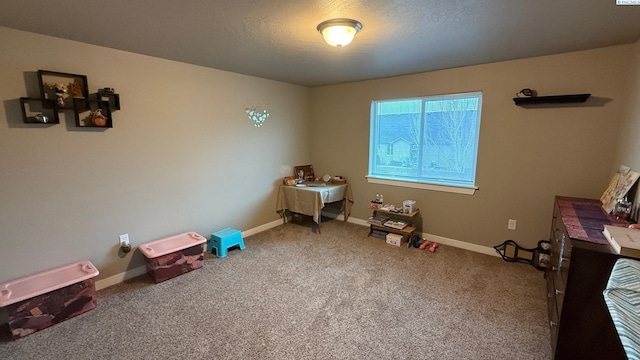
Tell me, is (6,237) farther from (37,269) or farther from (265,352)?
(265,352)

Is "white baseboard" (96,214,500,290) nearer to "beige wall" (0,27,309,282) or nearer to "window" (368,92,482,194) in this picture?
"beige wall" (0,27,309,282)

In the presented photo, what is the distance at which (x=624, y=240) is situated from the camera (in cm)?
139

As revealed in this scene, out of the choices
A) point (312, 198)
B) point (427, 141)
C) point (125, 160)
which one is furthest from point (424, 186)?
point (125, 160)

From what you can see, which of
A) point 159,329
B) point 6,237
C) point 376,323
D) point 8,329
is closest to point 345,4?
point 376,323

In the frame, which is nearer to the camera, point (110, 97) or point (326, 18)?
point (326, 18)

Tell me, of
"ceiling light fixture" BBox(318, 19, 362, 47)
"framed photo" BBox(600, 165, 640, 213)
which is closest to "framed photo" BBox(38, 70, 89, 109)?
"ceiling light fixture" BBox(318, 19, 362, 47)

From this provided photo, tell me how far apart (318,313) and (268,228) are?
216 centimetres

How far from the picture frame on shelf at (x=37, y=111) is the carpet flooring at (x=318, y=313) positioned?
1.41 meters

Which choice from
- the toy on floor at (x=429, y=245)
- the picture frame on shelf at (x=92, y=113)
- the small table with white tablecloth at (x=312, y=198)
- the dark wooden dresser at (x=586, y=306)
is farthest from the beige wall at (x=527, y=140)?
the picture frame on shelf at (x=92, y=113)

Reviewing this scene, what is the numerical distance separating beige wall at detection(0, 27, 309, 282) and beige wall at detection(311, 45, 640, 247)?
6.59 ft

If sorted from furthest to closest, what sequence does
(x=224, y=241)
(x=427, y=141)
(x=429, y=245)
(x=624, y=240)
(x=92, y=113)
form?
(x=427, y=141) < (x=429, y=245) < (x=224, y=241) < (x=92, y=113) < (x=624, y=240)

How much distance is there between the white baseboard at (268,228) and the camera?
8.66ft

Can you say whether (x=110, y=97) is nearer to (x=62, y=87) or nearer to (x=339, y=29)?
(x=62, y=87)

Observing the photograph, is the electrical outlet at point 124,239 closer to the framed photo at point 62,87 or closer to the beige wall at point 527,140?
the framed photo at point 62,87
